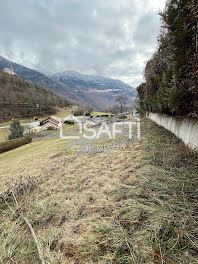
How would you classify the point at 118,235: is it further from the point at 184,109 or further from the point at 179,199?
the point at 184,109

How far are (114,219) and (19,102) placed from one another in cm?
6603

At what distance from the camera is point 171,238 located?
1.24 m

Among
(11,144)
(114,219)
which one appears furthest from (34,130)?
(114,219)

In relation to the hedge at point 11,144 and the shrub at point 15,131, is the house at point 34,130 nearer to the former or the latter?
the shrub at point 15,131

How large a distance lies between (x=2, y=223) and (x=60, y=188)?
1132mm

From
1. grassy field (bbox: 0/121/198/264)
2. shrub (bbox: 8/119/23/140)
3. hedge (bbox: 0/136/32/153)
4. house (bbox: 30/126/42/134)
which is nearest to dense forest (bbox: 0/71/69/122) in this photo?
house (bbox: 30/126/42/134)

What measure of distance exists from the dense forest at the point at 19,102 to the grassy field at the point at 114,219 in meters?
60.1

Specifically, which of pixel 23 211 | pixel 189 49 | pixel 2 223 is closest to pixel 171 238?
pixel 23 211

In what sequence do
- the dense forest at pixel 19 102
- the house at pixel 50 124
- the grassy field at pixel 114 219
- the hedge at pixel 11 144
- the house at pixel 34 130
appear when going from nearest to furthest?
the grassy field at pixel 114 219
the hedge at pixel 11 144
the house at pixel 34 130
the house at pixel 50 124
the dense forest at pixel 19 102

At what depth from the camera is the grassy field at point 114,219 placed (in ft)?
4.06

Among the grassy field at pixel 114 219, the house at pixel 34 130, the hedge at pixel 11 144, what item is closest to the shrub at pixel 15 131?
the hedge at pixel 11 144

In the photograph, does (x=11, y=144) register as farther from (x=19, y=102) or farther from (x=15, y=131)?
(x=19, y=102)

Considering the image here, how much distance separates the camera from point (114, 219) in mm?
1653

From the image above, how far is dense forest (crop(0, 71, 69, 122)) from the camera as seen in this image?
171ft
